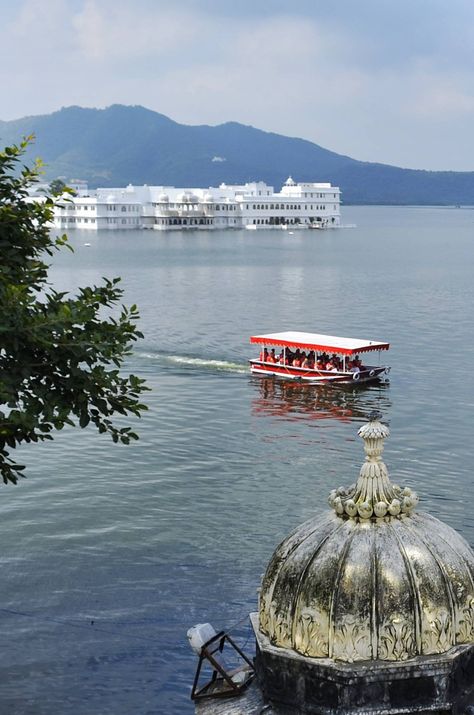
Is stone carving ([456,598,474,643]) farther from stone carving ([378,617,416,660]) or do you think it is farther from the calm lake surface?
the calm lake surface

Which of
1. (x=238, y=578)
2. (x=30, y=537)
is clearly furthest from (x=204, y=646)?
(x=30, y=537)

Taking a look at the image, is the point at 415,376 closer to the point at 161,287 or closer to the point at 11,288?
the point at 11,288

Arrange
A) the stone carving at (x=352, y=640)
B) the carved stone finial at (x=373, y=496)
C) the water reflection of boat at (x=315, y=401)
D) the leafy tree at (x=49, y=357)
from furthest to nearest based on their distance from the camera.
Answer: the water reflection of boat at (x=315, y=401), the leafy tree at (x=49, y=357), the carved stone finial at (x=373, y=496), the stone carving at (x=352, y=640)

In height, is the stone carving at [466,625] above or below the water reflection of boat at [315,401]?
above

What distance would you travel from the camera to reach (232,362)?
6300cm

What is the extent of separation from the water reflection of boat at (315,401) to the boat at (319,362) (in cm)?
77

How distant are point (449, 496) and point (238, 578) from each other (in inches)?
385

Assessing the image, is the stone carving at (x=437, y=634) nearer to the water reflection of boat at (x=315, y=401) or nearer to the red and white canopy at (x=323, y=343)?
the water reflection of boat at (x=315, y=401)

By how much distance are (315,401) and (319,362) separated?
17.1ft

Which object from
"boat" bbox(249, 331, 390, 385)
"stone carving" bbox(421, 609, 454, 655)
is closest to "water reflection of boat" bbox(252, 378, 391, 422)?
"boat" bbox(249, 331, 390, 385)

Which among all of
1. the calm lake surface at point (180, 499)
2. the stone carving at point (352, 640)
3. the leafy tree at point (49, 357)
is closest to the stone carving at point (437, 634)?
the stone carving at point (352, 640)

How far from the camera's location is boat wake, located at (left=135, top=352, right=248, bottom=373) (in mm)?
60706

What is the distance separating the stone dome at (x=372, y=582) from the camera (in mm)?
11164

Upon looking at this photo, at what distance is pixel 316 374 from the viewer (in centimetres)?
5666
